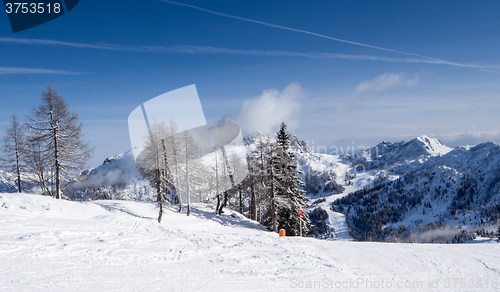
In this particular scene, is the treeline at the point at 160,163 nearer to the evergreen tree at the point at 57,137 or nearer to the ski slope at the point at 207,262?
the evergreen tree at the point at 57,137

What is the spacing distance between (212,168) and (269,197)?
1053cm

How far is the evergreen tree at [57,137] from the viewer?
21.6 metres

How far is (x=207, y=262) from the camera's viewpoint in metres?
7.83

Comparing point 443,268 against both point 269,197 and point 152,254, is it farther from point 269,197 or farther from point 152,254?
point 269,197

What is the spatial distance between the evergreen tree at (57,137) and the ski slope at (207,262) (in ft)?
38.5

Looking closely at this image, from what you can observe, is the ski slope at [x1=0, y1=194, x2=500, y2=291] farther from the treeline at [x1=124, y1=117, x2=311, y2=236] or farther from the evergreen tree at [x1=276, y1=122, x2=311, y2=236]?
the evergreen tree at [x1=276, y1=122, x2=311, y2=236]

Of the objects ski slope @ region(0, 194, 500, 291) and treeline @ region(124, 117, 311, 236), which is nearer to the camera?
ski slope @ region(0, 194, 500, 291)

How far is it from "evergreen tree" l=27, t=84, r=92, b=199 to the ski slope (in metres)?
11.7

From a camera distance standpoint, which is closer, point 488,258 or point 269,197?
point 488,258

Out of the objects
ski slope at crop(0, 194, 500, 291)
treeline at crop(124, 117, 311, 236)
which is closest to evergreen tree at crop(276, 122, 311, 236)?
treeline at crop(124, 117, 311, 236)

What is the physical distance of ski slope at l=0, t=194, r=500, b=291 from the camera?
20.4 feet

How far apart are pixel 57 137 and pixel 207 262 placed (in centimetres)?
2093

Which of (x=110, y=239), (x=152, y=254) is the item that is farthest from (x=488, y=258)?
(x=110, y=239)

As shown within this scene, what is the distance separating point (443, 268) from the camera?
7652 mm
